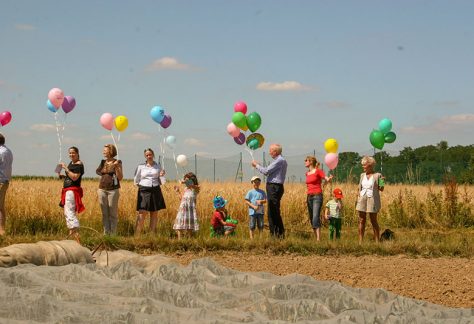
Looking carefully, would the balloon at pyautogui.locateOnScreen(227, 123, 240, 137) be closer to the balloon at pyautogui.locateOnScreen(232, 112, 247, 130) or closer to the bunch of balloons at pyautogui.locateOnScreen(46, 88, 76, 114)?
the balloon at pyautogui.locateOnScreen(232, 112, 247, 130)

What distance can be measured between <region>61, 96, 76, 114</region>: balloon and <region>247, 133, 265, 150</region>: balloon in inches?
129

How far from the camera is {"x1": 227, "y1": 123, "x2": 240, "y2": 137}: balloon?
13.8m

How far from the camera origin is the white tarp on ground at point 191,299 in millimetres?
5070

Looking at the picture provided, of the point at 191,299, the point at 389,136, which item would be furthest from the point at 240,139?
the point at 191,299

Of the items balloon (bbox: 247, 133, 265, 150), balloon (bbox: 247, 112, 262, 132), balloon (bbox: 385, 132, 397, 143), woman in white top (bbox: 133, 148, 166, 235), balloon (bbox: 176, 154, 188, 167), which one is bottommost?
woman in white top (bbox: 133, 148, 166, 235)

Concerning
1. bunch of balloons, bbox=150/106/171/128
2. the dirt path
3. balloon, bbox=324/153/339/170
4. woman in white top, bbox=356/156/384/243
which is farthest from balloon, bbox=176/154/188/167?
woman in white top, bbox=356/156/384/243

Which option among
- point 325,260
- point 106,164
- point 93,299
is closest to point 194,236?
point 106,164

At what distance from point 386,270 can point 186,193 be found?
13.0 feet

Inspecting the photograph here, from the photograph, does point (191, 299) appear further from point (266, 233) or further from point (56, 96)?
point (56, 96)

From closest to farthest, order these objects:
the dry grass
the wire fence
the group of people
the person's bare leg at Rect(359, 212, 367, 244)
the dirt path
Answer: the dirt path, the dry grass, the group of people, the person's bare leg at Rect(359, 212, 367, 244), the wire fence

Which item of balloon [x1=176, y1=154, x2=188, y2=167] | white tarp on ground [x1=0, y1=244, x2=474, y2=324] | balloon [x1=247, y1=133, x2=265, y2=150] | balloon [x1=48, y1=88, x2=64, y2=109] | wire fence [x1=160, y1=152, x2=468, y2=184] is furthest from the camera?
wire fence [x1=160, y1=152, x2=468, y2=184]

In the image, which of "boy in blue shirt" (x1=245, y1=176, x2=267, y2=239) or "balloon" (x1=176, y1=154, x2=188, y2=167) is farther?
"balloon" (x1=176, y1=154, x2=188, y2=167)

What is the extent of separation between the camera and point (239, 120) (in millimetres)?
13594

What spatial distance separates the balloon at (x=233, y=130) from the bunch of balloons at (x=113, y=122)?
192 cm
